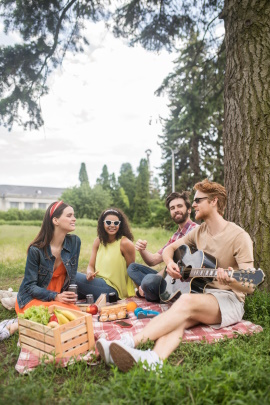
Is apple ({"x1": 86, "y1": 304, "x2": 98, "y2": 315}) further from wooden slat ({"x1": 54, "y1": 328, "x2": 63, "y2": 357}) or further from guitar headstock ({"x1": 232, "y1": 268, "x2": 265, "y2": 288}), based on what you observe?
guitar headstock ({"x1": 232, "y1": 268, "x2": 265, "y2": 288})

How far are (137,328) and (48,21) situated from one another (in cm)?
598

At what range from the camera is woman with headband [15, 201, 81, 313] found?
3.50 metres

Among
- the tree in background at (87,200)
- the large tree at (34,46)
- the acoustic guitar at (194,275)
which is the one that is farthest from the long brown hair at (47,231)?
the tree in background at (87,200)

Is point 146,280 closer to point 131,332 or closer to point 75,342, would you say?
point 131,332

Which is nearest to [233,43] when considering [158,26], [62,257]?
[158,26]

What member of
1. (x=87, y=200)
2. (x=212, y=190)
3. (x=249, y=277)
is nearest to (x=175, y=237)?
(x=212, y=190)

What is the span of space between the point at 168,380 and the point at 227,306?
122 centimetres

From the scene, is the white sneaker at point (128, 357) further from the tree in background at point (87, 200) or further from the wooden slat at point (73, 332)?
the tree in background at point (87, 200)

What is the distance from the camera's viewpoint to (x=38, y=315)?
2.90m

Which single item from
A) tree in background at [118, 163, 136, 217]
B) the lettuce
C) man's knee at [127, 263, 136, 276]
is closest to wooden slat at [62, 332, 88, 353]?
the lettuce

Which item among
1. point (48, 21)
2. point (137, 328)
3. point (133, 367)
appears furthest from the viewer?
point (48, 21)

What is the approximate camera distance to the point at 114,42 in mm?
7656

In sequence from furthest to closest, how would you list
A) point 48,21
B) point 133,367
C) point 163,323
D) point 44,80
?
point 44,80 < point 48,21 < point 163,323 < point 133,367

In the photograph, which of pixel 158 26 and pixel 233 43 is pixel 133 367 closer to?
pixel 233 43
